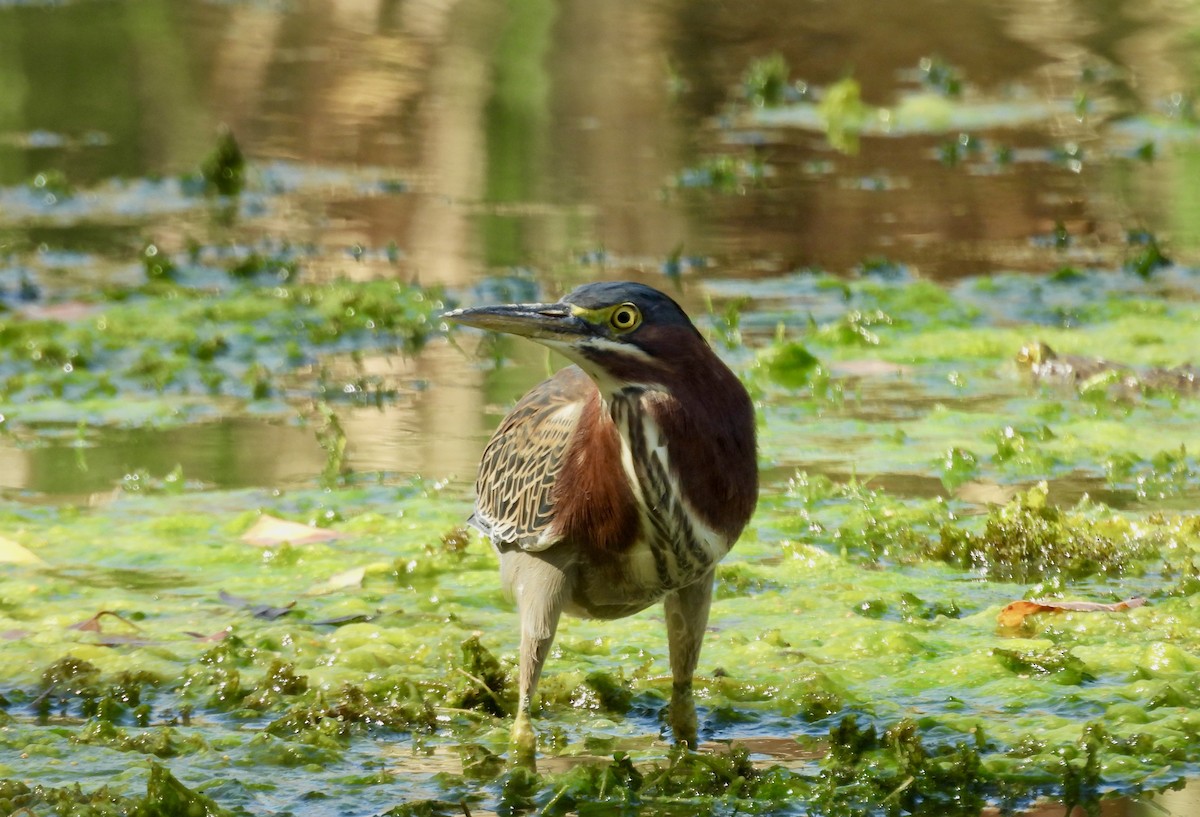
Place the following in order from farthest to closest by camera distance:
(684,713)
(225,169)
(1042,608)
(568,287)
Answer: (225,169) → (568,287) → (1042,608) → (684,713)

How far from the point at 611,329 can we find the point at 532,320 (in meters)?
0.18

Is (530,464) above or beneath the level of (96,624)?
above

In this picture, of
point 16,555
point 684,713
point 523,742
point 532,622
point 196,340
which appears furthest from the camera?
point 196,340

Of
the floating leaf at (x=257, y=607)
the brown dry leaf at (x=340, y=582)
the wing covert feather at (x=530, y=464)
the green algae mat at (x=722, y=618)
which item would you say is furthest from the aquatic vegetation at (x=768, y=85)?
the wing covert feather at (x=530, y=464)

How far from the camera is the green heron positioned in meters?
4.24

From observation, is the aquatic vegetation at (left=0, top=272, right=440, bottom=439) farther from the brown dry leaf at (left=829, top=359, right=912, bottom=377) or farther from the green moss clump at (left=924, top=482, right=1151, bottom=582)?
the green moss clump at (left=924, top=482, right=1151, bottom=582)

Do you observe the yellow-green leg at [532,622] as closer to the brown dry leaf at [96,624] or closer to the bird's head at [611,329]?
the bird's head at [611,329]

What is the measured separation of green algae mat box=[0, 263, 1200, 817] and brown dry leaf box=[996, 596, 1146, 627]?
0.01m

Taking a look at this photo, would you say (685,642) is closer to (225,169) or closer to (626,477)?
(626,477)

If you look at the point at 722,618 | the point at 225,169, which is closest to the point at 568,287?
the point at 225,169

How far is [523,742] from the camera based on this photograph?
4.79m

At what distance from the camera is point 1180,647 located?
17.7 feet

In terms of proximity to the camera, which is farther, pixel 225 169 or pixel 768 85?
pixel 768 85

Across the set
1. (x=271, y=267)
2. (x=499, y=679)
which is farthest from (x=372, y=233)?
(x=499, y=679)
